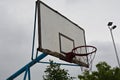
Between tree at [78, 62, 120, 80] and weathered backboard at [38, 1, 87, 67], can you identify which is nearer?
weathered backboard at [38, 1, 87, 67]

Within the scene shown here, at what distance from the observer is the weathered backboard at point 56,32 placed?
8.20m

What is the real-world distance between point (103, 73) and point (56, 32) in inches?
123

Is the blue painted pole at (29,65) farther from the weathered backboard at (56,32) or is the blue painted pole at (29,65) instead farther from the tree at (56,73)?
the tree at (56,73)

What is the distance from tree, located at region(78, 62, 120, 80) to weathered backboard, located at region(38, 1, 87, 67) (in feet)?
5.17

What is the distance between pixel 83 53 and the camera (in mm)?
9086

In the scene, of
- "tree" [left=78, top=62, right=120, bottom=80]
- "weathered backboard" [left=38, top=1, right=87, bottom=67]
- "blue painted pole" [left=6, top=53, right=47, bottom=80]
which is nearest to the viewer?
"weathered backboard" [left=38, top=1, right=87, bottom=67]

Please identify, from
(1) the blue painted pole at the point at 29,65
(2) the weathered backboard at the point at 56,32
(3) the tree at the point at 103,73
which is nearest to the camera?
(2) the weathered backboard at the point at 56,32

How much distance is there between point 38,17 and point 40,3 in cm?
48

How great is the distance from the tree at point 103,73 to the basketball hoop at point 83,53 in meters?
1.56

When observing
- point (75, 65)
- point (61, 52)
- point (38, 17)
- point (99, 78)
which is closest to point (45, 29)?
point (38, 17)

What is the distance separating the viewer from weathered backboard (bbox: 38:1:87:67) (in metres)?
8.20

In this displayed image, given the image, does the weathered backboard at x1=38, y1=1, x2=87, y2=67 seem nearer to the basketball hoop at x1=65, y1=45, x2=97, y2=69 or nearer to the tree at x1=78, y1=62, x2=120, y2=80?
the basketball hoop at x1=65, y1=45, x2=97, y2=69

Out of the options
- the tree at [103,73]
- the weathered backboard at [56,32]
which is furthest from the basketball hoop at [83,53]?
the tree at [103,73]

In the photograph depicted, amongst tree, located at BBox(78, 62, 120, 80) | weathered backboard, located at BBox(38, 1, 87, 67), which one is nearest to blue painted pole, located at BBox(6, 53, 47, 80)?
weathered backboard, located at BBox(38, 1, 87, 67)
